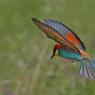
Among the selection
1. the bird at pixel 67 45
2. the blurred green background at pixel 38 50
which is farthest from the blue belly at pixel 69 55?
the blurred green background at pixel 38 50

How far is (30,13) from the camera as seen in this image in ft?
22.9

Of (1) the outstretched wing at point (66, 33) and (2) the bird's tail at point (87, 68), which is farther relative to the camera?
(1) the outstretched wing at point (66, 33)

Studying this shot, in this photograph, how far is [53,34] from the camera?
2.27 meters

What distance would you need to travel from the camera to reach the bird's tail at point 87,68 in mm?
2197

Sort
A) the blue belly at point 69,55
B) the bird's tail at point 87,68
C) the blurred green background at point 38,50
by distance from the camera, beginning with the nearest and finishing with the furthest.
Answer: the bird's tail at point 87,68
the blue belly at point 69,55
the blurred green background at point 38,50

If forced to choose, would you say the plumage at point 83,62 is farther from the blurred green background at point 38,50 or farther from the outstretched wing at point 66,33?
the blurred green background at point 38,50

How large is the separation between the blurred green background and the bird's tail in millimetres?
1099

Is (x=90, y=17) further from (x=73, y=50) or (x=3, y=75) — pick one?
(x=73, y=50)

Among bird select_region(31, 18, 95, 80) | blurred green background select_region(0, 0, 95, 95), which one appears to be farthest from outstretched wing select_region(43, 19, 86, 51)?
Result: blurred green background select_region(0, 0, 95, 95)

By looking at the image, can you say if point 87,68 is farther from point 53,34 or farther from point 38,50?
point 38,50

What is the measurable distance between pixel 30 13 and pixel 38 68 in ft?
7.34

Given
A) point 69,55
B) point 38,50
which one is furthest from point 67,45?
point 38,50

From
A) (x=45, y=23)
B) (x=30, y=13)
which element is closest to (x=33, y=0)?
(x=30, y=13)

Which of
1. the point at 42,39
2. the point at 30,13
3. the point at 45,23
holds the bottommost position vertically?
the point at 45,23
